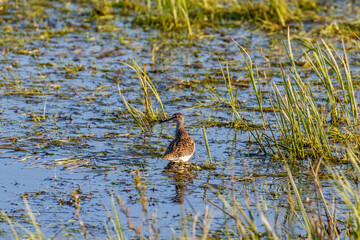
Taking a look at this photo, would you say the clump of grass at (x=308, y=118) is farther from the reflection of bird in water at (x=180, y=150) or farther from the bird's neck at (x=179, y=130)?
the bird's neck at (x=179, y=130)

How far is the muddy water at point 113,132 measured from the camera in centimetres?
621

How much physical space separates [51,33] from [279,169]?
8.61m

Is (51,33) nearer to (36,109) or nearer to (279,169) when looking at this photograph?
(36,109)

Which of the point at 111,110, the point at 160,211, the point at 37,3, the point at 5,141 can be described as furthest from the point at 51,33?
the point at 160,211

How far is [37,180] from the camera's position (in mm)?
6840

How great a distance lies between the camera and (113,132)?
8.62 meters

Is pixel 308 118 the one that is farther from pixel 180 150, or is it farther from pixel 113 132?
pixel 113 132

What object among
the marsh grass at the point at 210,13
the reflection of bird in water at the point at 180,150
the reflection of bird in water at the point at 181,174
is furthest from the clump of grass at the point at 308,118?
the marsh grass at the point at 210,13

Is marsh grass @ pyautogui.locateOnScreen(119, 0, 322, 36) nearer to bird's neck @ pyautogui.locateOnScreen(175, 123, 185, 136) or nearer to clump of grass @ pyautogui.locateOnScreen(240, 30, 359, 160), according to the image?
bird's neck @ pyautogui.locateOnScreen(175, 123, 185, 136)

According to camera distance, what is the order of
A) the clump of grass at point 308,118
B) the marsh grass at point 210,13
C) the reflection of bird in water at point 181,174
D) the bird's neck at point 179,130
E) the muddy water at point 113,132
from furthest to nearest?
Result: the marsh grass at point 210,13
the bird's neck at point 179,130
the clump of grass at point 308,118
the reflection of bird in water at point 181,174
the muddy water at point 113,132

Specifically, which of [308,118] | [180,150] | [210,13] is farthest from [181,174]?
[210,13]

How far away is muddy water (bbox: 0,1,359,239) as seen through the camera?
621 centimetres

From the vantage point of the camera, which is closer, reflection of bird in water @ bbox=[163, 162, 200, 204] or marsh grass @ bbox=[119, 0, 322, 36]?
reflection of bird in water @ bbox=[163, 162, 200, 204]

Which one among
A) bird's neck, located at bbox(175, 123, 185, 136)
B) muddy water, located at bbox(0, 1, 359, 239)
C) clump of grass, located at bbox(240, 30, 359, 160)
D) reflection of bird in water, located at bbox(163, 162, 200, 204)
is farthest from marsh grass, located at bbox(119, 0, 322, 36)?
reflection of bird in water, located at bbox(163, 162, 200, 204)
